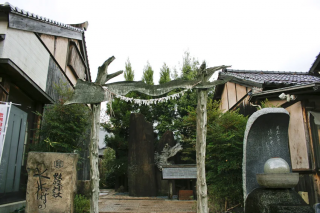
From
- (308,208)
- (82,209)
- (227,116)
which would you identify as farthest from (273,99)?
(82,209)

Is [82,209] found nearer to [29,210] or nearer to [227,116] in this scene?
[29,210]

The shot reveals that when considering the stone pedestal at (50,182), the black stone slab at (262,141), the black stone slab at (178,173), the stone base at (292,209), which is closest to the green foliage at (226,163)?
the black stone slab at (262,141)

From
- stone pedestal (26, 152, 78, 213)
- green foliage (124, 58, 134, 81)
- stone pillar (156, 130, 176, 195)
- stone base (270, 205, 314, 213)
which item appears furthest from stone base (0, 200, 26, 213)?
green foliage (124, 58, 134, 81)

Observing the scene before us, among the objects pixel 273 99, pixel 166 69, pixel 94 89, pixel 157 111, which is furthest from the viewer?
pixel 166 69

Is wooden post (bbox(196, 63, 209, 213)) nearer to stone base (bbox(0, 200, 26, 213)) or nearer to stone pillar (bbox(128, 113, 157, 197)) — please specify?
stone base (bbox(0, 200, 26, 213))

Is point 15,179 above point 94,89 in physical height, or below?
below

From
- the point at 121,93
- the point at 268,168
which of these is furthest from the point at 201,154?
the point at 121,93

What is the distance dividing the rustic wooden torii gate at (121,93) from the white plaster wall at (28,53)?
2.93m

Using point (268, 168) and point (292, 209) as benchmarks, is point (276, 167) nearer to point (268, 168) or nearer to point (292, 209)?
point (268, 168)

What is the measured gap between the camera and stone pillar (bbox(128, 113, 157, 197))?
12.9 metres

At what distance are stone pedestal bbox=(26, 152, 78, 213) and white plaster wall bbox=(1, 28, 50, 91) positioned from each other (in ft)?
9.89

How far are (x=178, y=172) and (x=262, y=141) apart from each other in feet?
18.1

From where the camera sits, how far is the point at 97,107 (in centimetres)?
610

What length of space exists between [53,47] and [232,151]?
8499 millimetres
